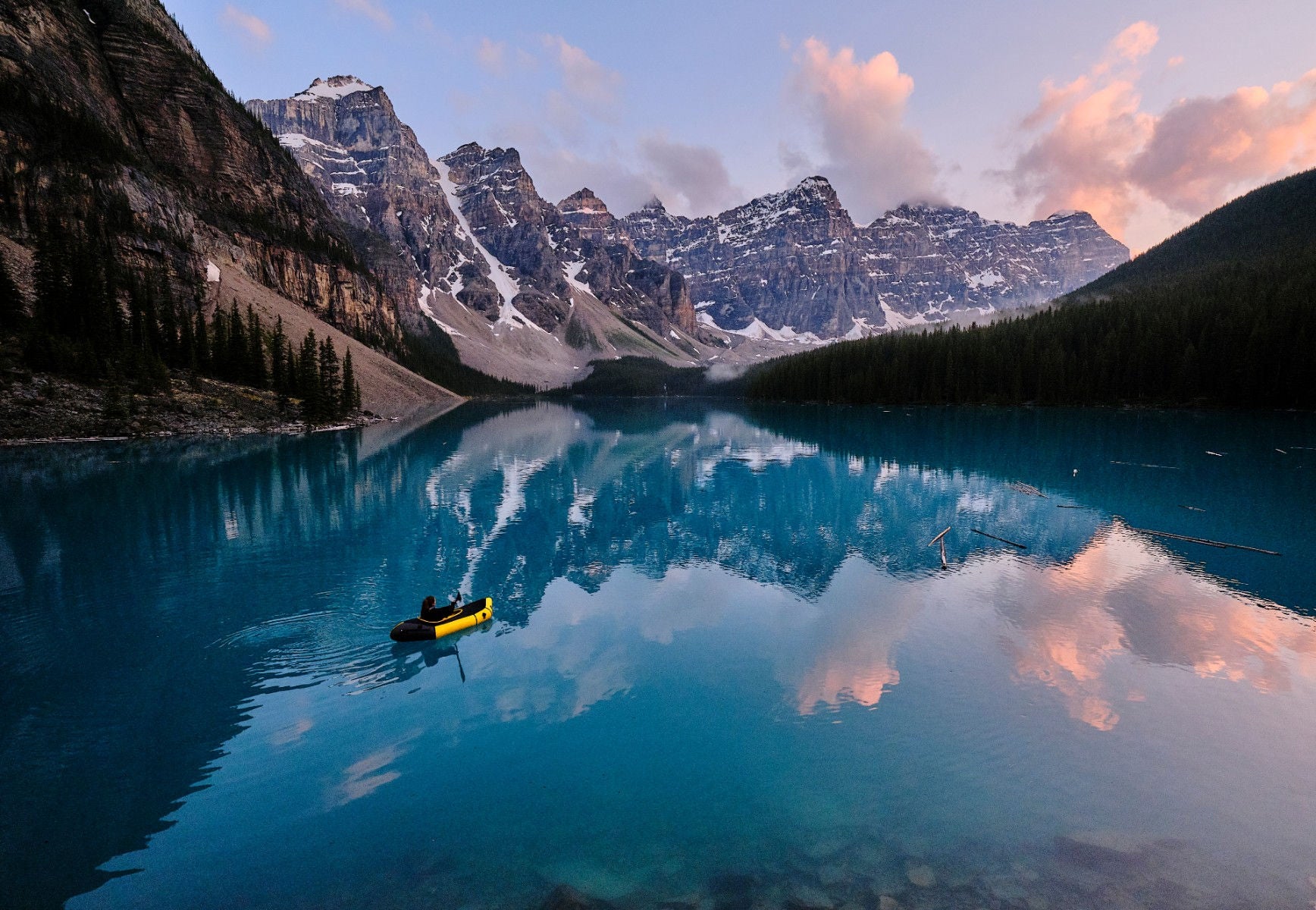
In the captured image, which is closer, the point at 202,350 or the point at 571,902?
the point at 571,902

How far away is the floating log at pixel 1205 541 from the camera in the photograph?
20.8 m

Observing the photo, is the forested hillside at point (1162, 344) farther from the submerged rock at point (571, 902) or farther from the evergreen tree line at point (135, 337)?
the submerged rock at point (571, 902)

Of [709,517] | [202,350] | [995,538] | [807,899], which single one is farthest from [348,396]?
[807,899]

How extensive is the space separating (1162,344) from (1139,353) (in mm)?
3057

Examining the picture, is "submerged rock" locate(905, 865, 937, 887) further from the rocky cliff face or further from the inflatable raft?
the rocky cliff face

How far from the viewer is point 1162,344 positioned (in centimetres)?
8825

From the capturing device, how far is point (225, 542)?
2247 centimetres

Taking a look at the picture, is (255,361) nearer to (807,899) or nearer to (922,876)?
(807,899)

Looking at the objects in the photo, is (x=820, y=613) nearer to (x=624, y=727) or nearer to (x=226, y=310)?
(x=624, y=727)

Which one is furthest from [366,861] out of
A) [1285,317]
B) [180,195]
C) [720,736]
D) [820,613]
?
[180,195]

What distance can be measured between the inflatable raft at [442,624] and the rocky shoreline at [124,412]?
2107 inches

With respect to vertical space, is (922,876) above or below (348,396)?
below

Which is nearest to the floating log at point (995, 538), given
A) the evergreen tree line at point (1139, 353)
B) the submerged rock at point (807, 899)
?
the submerged rock at point (807, 899)

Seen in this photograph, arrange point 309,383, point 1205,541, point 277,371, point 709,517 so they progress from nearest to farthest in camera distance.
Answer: point 1205,541
point 709,517
point 277,371
point 309,383
